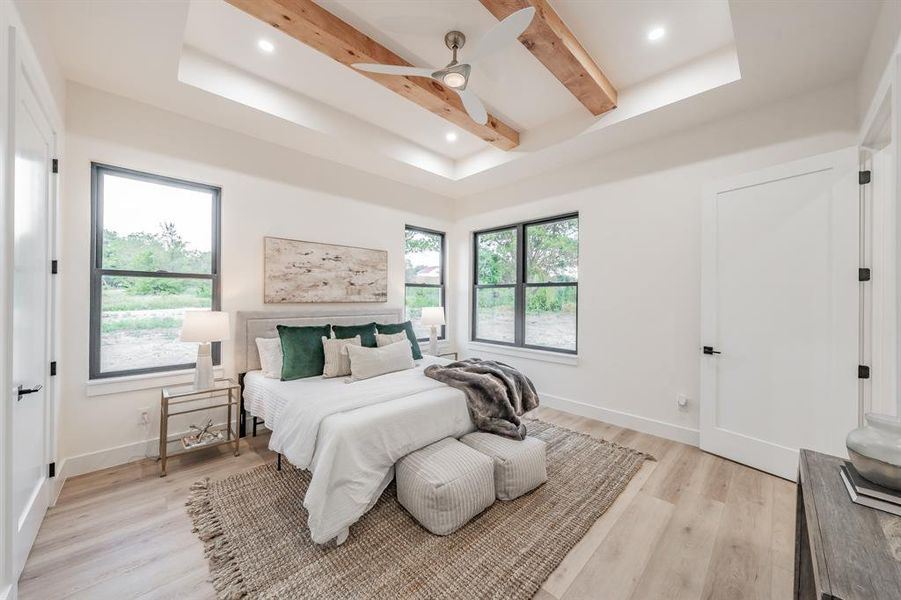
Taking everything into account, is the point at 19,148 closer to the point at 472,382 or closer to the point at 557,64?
the point at 472,382

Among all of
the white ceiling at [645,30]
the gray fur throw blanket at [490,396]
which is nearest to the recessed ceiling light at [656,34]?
the white ceiling at [645,30]

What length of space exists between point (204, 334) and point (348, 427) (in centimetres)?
159

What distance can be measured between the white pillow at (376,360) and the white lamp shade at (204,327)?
0.99 m

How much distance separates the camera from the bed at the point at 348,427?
185 cm

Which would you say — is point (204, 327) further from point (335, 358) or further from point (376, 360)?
point (376, 360)

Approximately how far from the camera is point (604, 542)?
1909mm

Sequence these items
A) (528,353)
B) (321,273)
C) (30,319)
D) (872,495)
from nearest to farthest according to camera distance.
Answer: (872,495) → (30,319) → (321,273) → (528,353)

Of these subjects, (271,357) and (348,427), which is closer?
(348,427)

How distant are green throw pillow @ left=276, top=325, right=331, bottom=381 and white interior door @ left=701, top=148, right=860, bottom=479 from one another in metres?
3.36

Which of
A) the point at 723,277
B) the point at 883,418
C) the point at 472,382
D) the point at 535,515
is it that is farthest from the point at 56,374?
the point at 723,277

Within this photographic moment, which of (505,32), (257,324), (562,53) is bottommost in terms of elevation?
(257,324)

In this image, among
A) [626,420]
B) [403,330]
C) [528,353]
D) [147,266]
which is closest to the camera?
[147,266]

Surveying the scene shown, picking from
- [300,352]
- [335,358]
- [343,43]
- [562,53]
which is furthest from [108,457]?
[562,53]

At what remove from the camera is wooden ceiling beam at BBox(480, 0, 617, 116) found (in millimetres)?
2066
